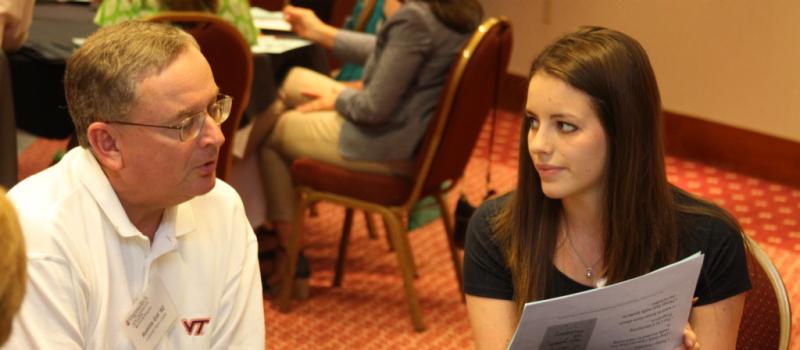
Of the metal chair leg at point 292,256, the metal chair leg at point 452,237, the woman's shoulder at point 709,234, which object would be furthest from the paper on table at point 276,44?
the woman's shoulder at point 709,234

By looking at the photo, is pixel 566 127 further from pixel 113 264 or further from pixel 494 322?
pixel 113 264

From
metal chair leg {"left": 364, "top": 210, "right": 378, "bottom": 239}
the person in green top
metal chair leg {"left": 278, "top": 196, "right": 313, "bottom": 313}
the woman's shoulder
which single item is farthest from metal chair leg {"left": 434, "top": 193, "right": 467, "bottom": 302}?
the woman's shoulder

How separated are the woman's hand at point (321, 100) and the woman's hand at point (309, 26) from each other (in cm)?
23

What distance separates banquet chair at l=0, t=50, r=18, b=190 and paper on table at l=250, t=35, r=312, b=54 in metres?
0.82

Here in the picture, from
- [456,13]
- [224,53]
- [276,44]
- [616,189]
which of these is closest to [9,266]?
[616,189]

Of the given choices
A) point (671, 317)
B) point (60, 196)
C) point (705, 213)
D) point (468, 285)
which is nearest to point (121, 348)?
point (60, 196)

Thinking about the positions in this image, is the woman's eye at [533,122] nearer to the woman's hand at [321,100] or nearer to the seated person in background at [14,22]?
the woman's hand at [321,100]

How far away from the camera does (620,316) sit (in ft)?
3.86

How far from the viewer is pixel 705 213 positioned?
4.45 feet

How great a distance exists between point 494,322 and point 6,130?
5.01 ft

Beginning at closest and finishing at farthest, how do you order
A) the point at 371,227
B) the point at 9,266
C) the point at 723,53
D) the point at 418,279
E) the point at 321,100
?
the point at 9,266 < the point at 321,100 < the point at 418,279 < the point at 371,227 < the point at 723,53

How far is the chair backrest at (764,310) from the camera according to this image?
52.6 inches

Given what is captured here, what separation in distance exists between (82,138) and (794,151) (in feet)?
12.9

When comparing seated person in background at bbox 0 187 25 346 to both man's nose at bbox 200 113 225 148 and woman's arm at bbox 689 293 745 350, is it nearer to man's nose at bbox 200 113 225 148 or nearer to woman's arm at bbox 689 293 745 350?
man's nose at bbox 200 113 225 148
